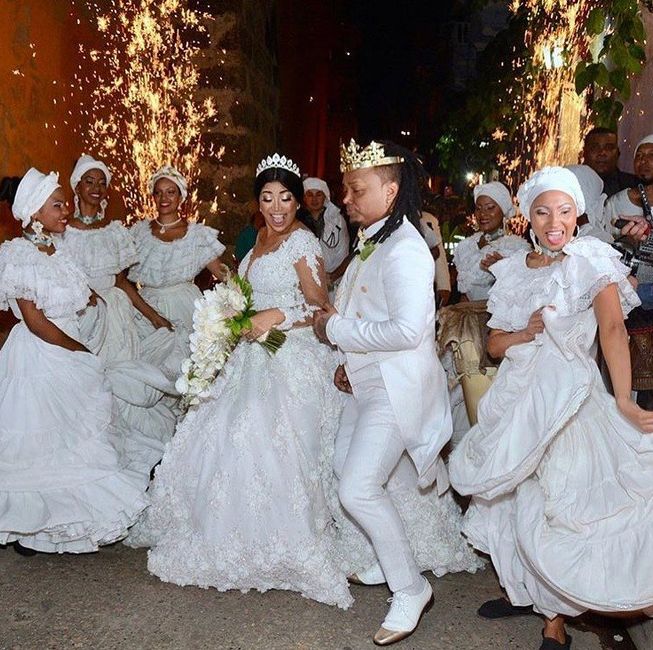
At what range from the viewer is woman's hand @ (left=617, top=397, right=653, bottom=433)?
315cm

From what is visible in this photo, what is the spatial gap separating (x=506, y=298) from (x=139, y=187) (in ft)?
19.7

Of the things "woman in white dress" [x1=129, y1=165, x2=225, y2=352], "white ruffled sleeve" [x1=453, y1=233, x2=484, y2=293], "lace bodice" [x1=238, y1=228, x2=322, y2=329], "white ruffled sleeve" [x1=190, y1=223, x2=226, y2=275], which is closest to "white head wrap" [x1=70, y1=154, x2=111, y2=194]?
"woman in white dress" [x1=129, y1=165, x2=225, y2=352]

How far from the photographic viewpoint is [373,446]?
Result: 11.7 ft

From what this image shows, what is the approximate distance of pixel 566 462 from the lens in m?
3.40

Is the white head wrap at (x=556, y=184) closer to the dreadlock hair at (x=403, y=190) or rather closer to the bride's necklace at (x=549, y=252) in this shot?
the bride's necklace at (x=549, y=252)

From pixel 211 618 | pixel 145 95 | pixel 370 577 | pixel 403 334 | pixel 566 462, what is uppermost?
pixel 145 95

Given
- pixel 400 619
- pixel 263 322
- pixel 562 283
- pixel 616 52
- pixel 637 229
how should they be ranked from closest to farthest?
1. pixel 562 283
2. pixel 400 619
3. pixel 637 229
4. pixel 263 322
5. pixel 616 52

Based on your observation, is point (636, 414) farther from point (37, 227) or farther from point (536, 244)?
point (37, 227)

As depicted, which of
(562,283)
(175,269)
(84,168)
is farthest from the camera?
(175,269)

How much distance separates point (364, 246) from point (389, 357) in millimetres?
563

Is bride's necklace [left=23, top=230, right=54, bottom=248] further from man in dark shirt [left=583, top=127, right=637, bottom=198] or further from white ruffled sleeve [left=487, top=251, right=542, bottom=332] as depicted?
man in dark shirt [left=583, top=127, right=637, bottom=198]

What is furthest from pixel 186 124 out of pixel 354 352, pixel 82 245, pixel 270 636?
pixel 270 636

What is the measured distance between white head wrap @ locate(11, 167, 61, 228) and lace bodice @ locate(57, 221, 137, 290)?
947 mm

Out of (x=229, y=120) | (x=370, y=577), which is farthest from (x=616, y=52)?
(x=229, y=120)
